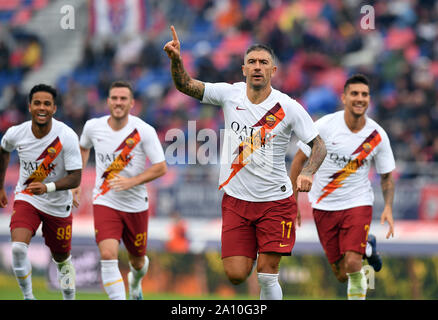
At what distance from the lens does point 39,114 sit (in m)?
9.18

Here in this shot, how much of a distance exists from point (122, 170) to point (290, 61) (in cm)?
1142

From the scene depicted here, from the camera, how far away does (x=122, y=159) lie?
32.0 feet

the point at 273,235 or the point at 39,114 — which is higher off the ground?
the point at 39,114

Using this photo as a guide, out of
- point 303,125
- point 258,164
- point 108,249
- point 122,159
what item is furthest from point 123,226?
point 303,125

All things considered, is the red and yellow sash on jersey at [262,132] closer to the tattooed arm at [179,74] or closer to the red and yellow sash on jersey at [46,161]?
the tattooed arm at [179,74]

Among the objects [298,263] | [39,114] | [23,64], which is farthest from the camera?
[23,64]

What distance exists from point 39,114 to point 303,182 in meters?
3.72

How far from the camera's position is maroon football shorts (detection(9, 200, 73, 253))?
922 cm

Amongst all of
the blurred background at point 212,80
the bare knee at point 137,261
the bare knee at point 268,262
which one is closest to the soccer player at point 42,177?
the bare knee at point 137,261

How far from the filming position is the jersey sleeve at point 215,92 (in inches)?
305

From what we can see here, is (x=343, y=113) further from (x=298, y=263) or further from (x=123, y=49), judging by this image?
(x=123, y=49)

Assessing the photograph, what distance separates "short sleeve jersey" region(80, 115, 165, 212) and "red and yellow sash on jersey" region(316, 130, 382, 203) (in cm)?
225
